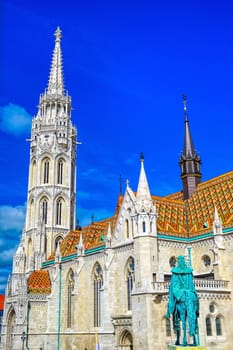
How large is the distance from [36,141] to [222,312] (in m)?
39.7

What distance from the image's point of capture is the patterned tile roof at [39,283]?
160 ft

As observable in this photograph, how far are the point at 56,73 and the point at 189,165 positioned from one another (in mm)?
31124

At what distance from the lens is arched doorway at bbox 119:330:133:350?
34.9 meters

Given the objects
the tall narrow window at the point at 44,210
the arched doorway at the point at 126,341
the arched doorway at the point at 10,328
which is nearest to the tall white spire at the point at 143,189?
the arched doorway at the point at 126,341

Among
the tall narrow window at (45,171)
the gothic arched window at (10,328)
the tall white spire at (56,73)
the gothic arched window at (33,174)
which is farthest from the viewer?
the tall white spire at (56,73)

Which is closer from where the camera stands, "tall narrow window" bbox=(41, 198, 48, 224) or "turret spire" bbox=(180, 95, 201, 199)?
"turret spire" bbox=(180, 95, 201, 199)

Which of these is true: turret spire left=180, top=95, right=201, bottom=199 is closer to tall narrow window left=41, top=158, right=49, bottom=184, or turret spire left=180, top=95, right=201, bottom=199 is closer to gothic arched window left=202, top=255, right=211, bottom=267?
gothic arched window left=202, top=255, right=211, bottom=267

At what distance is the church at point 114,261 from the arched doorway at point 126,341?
0.08 metres

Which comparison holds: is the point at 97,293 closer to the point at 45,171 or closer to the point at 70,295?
the point at 70,295

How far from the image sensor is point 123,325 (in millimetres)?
34906

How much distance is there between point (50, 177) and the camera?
60125 mm

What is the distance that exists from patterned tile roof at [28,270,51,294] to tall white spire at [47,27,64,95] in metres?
28.4

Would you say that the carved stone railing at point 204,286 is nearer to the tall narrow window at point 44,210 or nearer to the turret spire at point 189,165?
the turret spire at point 189,165

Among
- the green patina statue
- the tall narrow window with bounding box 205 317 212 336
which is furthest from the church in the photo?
the green patina statue
